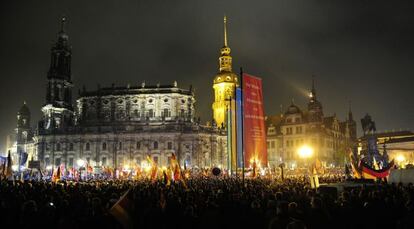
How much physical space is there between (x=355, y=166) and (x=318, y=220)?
22.9 meters

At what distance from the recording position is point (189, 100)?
98125 millimetres

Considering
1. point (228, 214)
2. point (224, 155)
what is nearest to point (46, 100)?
point (224, 155)

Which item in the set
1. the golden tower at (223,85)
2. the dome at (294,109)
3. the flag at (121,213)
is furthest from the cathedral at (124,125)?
the flag at (121,213)

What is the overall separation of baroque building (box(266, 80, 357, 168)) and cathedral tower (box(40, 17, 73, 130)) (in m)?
51.1

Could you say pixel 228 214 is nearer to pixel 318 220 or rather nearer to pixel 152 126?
pixel 318 220

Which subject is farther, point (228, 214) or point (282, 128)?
point (282, 128)

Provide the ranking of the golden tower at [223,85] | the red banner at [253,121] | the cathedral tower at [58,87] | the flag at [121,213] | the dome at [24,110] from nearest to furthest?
the flag at [121,213], the red banner at [253,121], the cathedral tower at [58,87], the golden tower at [223,85], the dome at [24,110]

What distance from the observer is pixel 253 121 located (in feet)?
79.5

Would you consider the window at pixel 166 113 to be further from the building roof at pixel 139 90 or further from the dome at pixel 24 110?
the dome at pixel 24 110

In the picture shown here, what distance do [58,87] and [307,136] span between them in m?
60.8

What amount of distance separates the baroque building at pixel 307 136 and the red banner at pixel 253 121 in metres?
58.6

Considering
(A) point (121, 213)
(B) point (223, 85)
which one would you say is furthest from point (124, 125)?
(A) point (121, 213)

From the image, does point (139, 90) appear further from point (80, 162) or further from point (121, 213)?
point (121, 213)

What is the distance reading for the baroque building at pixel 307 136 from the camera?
83188 mm
